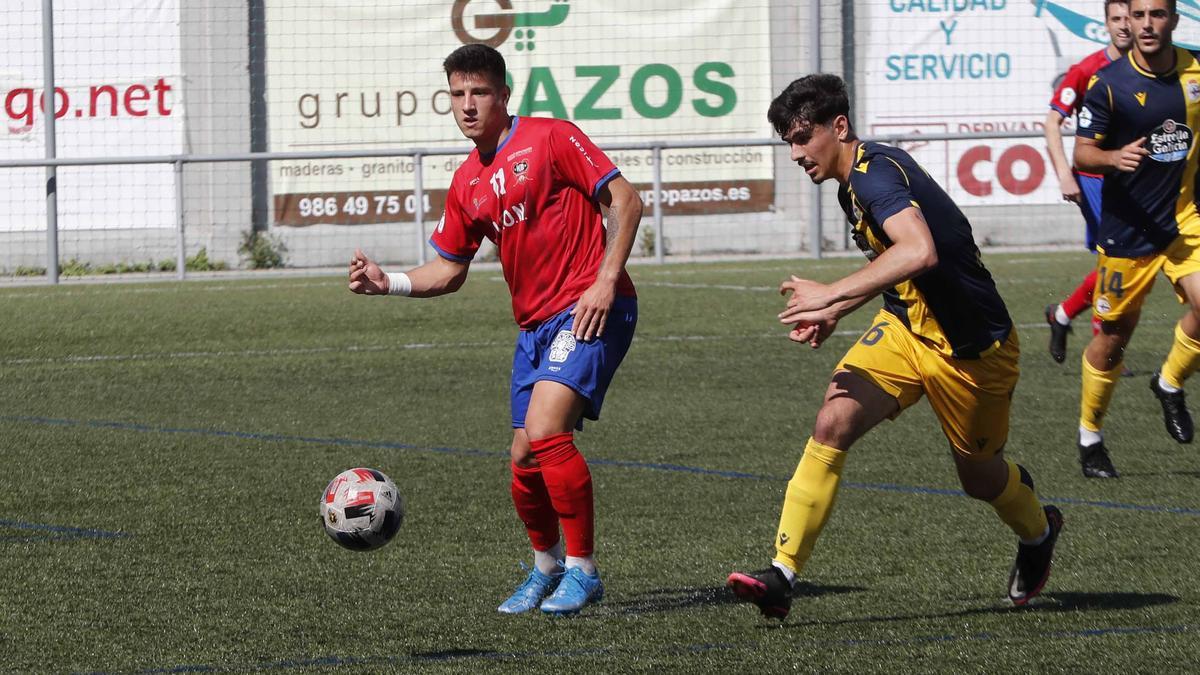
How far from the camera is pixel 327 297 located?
14.7 metres

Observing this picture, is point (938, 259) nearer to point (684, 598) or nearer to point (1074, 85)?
point (684, 598)

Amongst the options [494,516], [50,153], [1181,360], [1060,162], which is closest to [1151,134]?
[1181,360]

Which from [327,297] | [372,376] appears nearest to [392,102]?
[327,297]

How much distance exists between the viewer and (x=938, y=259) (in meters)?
4.83

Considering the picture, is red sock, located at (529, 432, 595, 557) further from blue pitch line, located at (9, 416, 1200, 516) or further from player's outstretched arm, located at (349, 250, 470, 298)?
blue pitch line, located at (9, 416, 1200, 516)

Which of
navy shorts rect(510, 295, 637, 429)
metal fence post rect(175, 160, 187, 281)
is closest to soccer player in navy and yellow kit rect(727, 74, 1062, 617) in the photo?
navy shorts rect(510, 295, 637, 429)

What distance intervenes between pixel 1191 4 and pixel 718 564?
1735cm

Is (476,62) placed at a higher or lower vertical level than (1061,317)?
higher

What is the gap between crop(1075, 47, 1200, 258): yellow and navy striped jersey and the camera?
752cm

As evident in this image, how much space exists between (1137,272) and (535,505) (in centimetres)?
348

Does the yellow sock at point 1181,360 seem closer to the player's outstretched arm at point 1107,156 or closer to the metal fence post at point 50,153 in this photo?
the player's outstretched arm at point 1107,156

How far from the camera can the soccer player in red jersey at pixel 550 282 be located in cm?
527

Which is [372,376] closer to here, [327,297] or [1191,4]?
[327,297]

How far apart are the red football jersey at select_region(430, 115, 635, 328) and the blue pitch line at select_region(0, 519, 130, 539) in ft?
6.51
